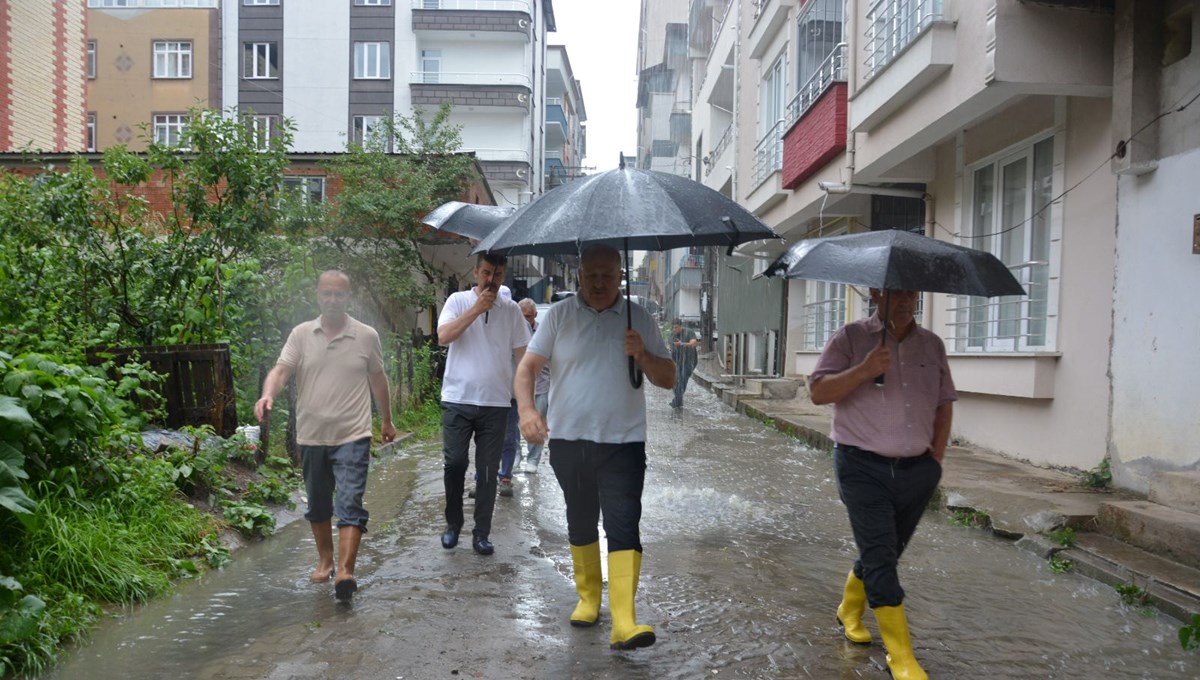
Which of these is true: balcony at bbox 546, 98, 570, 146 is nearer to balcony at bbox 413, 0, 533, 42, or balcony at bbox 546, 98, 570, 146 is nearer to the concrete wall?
balcony at bbox 413, 0, 533, 42

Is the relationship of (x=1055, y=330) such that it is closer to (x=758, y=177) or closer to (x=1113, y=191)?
(x=1113, y=191)

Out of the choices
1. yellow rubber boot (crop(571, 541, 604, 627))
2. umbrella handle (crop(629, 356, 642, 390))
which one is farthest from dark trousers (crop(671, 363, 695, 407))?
umbrella handle (crop(629, 356, 642, 390))

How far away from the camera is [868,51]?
42.0 feet

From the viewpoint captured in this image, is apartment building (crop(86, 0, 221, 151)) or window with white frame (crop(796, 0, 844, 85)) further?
apartment building (crop(86, 0, 221, 151))

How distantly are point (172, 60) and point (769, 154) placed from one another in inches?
1094

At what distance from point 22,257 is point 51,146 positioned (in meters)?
13.1

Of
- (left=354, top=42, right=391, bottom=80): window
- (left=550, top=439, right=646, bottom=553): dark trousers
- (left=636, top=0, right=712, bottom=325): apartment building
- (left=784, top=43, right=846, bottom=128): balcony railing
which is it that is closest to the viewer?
(left=550, top=439, right=646, bottom=553): dark trousers

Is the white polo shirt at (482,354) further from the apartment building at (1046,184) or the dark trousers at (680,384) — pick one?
Result: the dark trousers at (680,384)

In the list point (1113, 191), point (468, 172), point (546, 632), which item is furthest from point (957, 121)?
point (468, 172)

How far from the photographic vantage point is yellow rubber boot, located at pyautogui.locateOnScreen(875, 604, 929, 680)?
3.98 m

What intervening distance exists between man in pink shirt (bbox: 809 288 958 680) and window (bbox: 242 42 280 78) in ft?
127

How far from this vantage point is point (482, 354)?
623 cm

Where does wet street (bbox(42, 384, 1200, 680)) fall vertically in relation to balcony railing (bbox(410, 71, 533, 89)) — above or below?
below

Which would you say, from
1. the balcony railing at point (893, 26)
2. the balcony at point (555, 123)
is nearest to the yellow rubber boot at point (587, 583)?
the balcony railing at point (893, 26)
